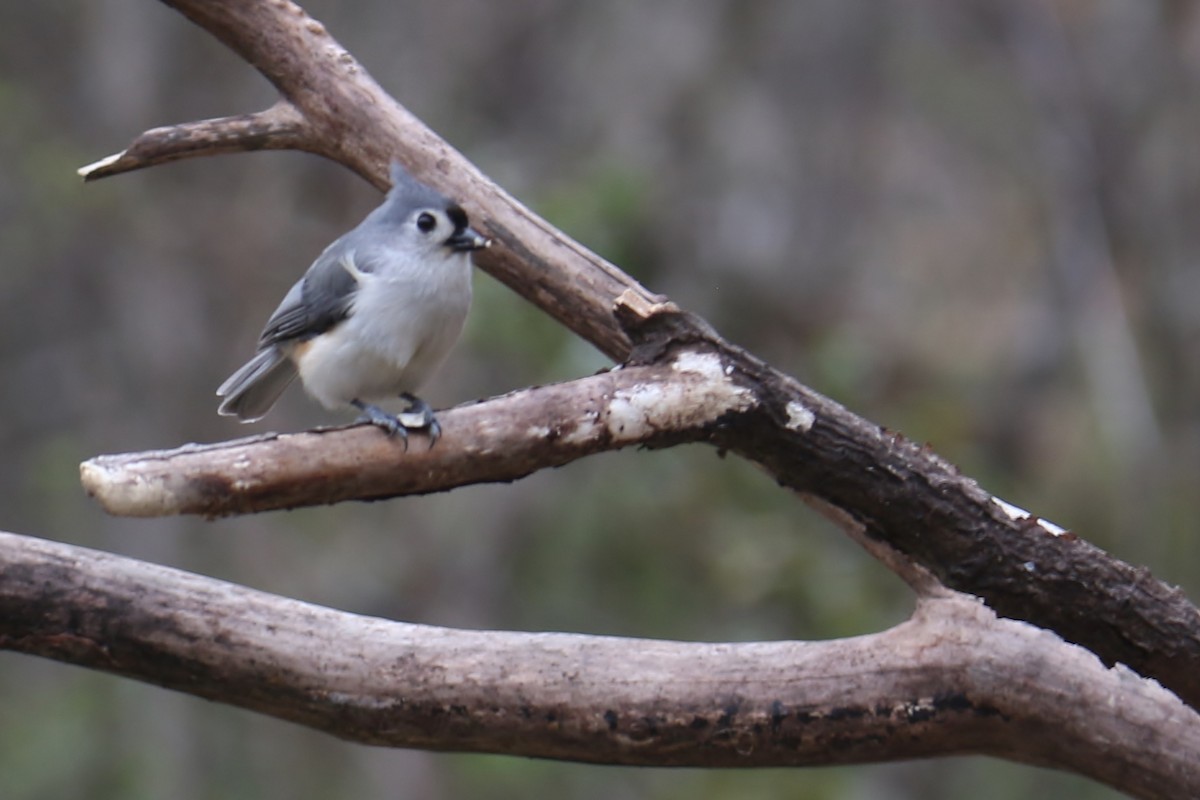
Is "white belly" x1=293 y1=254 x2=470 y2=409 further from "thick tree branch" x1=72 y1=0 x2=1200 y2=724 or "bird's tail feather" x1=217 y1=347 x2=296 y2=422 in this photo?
"thick tree branch" x1=72 y1=0 x2=1200 y2=724

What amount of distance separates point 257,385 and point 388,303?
62cm

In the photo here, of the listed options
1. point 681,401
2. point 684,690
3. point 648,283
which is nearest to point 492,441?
point 681,401

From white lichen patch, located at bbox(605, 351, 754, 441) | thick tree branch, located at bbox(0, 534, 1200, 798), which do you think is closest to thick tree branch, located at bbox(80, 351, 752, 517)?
white lichen patch, located at bbox(605, 351, 754, 441)

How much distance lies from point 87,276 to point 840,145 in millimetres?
4368

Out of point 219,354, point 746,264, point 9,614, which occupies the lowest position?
point 9,614

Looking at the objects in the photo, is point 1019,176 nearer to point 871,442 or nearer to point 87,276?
point 87,276

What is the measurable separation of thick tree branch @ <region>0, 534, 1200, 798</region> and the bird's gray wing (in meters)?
0.84

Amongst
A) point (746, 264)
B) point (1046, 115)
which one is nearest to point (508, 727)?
point (746, 264)

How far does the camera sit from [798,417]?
2812 millimetres

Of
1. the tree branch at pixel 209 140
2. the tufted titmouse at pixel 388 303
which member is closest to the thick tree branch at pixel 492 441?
the tufted titmouse at pixel 388 303

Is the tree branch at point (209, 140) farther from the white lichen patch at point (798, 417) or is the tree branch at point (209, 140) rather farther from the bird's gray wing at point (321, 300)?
the white lichen patch at point (798, 417)

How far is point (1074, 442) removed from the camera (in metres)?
8.02

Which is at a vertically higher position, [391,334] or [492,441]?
[391,334]

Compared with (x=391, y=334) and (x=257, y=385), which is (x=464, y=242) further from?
(x=257, y=385)
